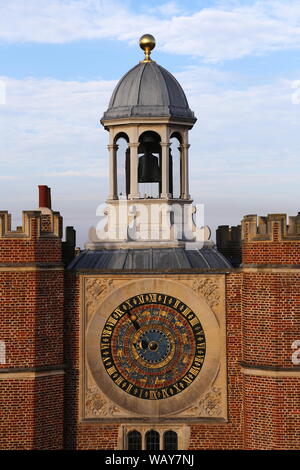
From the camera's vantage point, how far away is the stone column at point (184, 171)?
29.2 m

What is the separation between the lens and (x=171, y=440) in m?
26.3

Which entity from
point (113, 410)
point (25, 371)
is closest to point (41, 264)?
point (25, 371)

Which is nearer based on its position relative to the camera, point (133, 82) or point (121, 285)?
point (121, 285)

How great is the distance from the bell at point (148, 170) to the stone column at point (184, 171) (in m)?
1.06

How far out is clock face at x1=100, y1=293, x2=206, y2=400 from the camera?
86.0ft

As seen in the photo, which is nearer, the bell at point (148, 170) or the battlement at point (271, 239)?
the battlement at point (271, 239)

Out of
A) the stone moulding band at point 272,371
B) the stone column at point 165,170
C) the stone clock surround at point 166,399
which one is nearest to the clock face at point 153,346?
the stone clock surround at point 166,399

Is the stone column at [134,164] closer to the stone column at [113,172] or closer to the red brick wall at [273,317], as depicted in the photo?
the stone column at [113,172]

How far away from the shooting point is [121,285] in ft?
86.4

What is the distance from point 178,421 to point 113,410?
2.16 metres

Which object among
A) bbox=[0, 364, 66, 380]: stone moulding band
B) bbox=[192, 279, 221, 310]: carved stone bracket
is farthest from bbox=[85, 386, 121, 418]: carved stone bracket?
bbox=[192, 279, 221, 310]: carved stone bracket

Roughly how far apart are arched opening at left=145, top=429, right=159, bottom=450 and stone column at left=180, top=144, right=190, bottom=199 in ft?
27.9

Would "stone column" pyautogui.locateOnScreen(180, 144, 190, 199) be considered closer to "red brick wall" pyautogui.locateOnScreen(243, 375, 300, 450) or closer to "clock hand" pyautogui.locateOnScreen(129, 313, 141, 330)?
"clock hand" pyautogui.locateOnScreen(129, 313, 141, 330)
